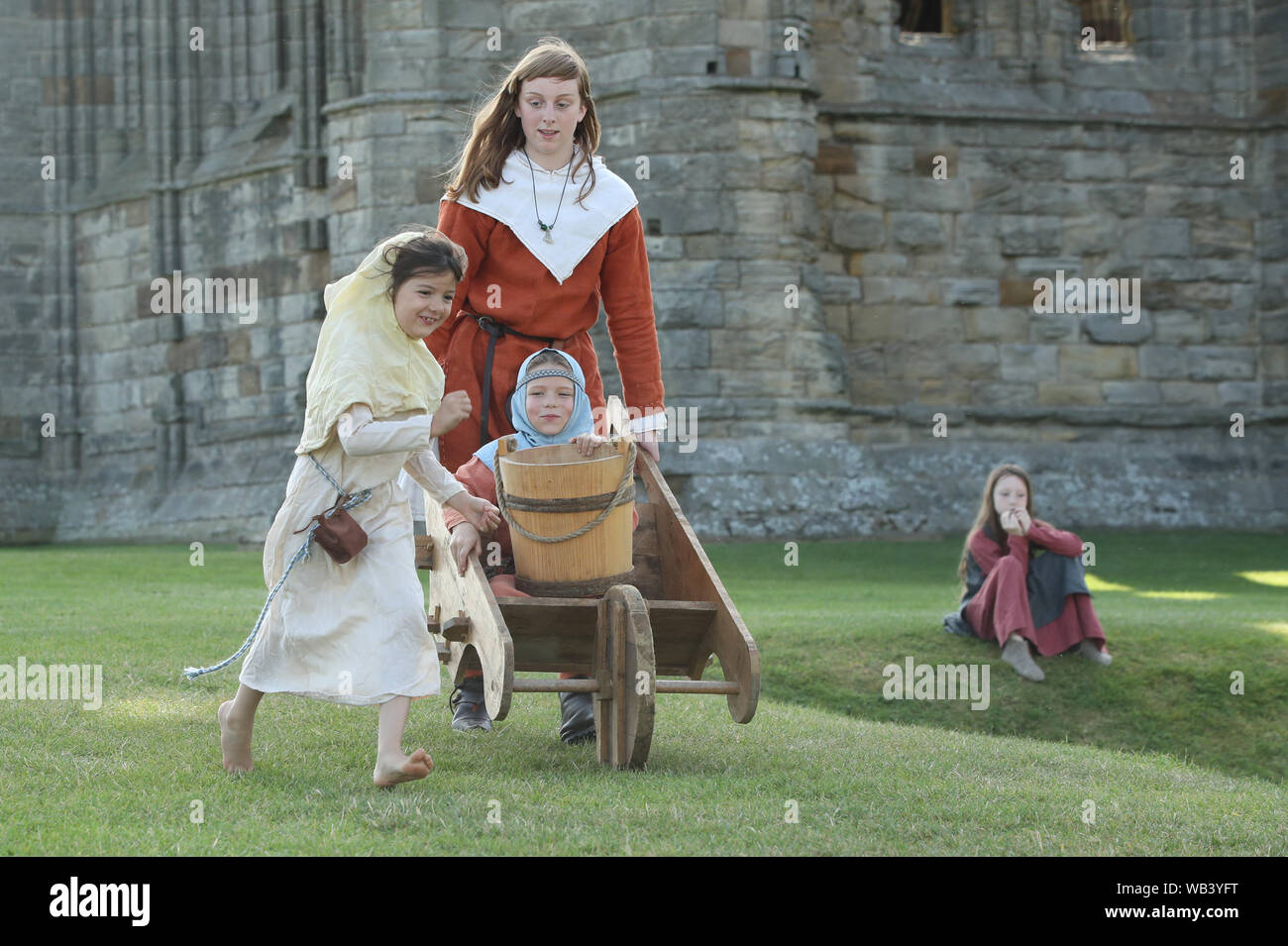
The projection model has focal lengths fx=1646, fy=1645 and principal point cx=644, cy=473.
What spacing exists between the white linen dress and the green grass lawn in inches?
11.7

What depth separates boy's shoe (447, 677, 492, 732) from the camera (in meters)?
5.76

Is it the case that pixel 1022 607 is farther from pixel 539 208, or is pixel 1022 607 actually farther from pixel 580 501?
pixel 580 501

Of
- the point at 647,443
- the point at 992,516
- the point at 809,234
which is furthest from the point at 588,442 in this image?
the point at 809,234

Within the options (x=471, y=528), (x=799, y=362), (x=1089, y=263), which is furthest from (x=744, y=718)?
(x=1089, y=263)

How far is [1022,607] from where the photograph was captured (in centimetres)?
858

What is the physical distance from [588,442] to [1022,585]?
420cm

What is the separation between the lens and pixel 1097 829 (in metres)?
4.30

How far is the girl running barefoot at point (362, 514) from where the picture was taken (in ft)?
15.0

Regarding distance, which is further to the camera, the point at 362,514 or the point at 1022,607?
the point at 1022,607

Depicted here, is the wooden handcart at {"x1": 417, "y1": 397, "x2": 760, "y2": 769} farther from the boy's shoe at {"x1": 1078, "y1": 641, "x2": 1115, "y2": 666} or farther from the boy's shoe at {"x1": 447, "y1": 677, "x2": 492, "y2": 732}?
the boy's shoe at {"x1": 1078, "y1": 641, "x2": 1115, "y2": 666}

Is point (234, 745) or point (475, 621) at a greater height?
point (475, 621)

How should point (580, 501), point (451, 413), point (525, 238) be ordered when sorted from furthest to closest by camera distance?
point (525, 238) → point (580, 501) → point (451, 413)

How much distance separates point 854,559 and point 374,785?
360 inches

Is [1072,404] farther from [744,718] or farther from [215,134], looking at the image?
[744,718]
